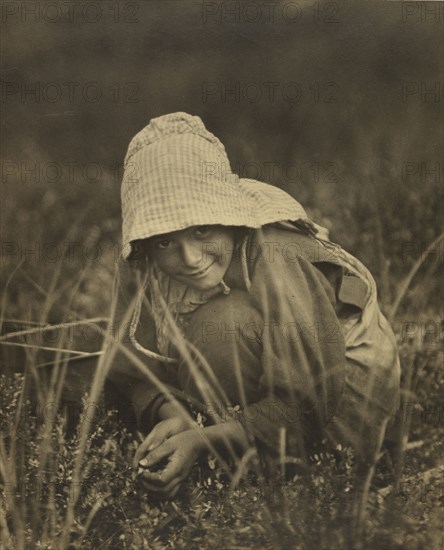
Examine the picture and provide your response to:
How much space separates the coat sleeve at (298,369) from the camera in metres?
2.97

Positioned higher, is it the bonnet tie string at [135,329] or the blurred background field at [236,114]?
the blurred background field at [236,114]

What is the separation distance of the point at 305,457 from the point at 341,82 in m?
1.39

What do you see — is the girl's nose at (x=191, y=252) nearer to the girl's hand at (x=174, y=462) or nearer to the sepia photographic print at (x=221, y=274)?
the sepia photographic print at (x=221, y=274)

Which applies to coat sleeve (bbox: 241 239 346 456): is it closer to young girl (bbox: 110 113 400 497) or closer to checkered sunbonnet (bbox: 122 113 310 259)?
young girl (bbox: 110 113 400 497)

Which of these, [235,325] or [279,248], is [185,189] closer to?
[279,248]

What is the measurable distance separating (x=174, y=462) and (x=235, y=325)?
0.53 m

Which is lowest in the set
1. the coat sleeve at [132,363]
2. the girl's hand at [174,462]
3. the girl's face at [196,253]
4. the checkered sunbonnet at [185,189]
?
the girl's hand at [174,462]

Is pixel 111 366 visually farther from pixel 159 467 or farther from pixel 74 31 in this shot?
pixel 74 31

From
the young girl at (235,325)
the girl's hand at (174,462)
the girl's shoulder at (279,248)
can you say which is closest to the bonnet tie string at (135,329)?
the young girl at (235,325)

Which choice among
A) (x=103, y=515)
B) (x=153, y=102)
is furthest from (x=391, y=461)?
(x=153, y=102)

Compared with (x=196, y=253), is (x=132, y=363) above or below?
below

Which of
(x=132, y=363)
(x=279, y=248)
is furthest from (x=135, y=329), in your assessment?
(x=279, y=248)

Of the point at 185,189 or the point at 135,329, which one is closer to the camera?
the point at 185,189

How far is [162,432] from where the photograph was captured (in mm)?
3014
